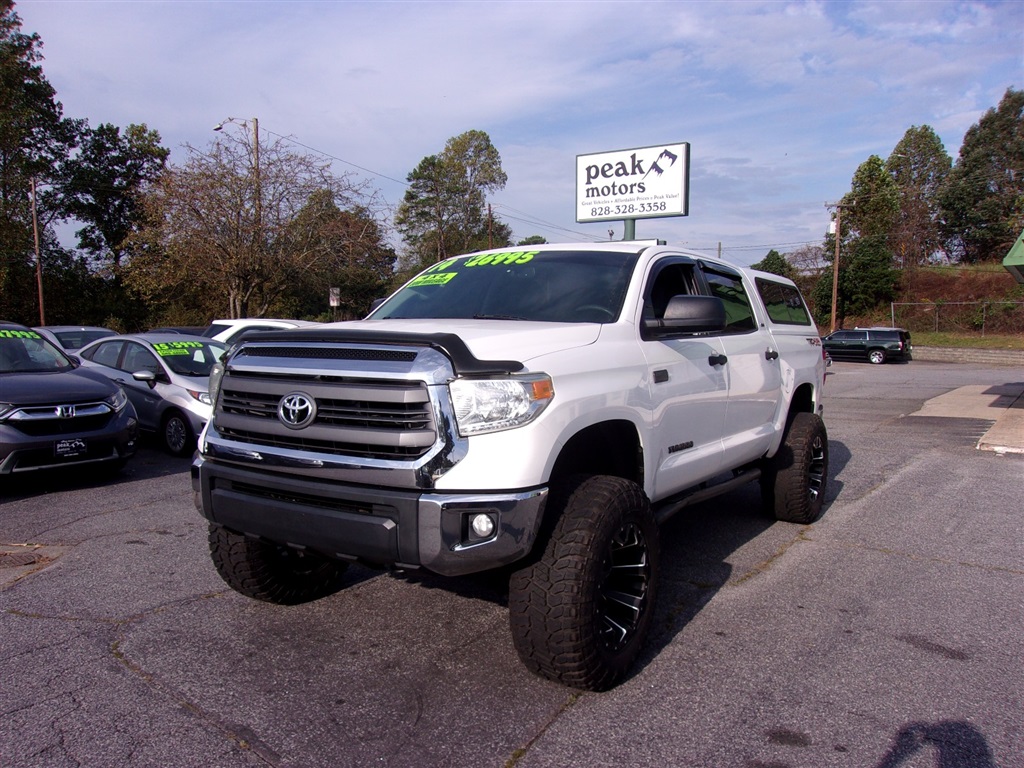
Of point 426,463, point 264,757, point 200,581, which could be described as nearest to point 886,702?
point 426,463

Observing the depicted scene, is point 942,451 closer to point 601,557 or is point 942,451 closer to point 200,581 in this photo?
point 601,557

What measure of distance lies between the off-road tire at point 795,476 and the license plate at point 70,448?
602cm

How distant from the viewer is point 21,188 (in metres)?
38.2

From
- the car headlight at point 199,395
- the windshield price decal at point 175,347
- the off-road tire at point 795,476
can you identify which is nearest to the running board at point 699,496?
the off-road tire at point 795,476

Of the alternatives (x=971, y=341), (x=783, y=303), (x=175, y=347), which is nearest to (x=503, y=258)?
(x=783, y=303)

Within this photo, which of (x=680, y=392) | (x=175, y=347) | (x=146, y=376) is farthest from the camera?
(x=175, y=347)

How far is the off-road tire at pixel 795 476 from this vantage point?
5734 mm

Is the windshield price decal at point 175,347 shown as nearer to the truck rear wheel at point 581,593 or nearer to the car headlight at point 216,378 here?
the car headlight at point 216,378

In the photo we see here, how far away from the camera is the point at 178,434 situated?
29.9 feet

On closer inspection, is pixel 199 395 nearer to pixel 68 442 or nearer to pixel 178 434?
pixel 178 434

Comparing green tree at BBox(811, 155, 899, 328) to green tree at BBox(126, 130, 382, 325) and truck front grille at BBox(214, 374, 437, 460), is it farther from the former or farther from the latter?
truck front grille at BBox(214, 374, 437, 460)

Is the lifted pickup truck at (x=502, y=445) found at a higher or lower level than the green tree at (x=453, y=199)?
lower

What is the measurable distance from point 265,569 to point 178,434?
5.91m

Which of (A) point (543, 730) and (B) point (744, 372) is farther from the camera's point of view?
(B) point (744, 372)
